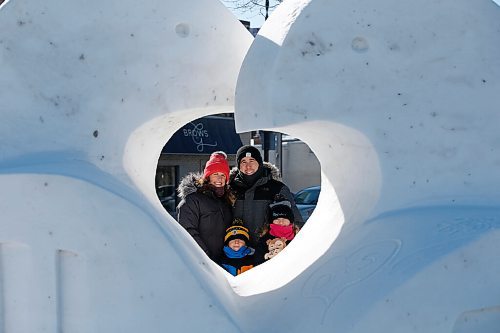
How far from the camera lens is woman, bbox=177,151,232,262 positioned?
381cm

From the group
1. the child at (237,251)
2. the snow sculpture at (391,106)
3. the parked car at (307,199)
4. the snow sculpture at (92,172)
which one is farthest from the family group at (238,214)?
the parked car at (307,199)

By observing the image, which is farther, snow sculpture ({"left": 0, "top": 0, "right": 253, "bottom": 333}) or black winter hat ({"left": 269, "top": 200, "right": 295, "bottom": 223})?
black winter hat ({"left": 269, "top": 200, "right": 295, "bottom": 223})

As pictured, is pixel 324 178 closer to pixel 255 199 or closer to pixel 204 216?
pixel 255 199

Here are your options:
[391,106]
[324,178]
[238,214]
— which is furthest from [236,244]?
[391,106]

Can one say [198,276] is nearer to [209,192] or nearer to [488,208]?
[488,208]

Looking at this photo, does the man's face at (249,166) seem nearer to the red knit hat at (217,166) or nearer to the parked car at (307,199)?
the red knit hat at (217,166)

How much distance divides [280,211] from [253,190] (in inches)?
8.7

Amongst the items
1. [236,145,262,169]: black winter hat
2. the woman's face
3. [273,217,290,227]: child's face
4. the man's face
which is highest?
[236,145,262,169]: black winter hat

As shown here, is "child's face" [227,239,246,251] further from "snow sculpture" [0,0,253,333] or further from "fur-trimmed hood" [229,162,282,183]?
"snow sculpture" [0,0,253,333]

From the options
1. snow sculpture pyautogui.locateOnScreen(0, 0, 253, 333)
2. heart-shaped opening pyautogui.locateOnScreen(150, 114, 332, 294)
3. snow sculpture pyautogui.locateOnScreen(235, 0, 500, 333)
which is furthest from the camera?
heart-shaped opening pyautogui.locateOnScreen(150, 114, 332, 294)

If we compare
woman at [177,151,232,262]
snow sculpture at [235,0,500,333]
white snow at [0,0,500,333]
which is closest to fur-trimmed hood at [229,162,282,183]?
woman at [177,151,232,262]

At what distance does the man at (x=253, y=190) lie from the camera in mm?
3906

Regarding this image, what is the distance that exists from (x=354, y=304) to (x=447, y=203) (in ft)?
1.88

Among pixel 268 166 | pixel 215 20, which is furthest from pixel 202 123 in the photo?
pixel 215 20
